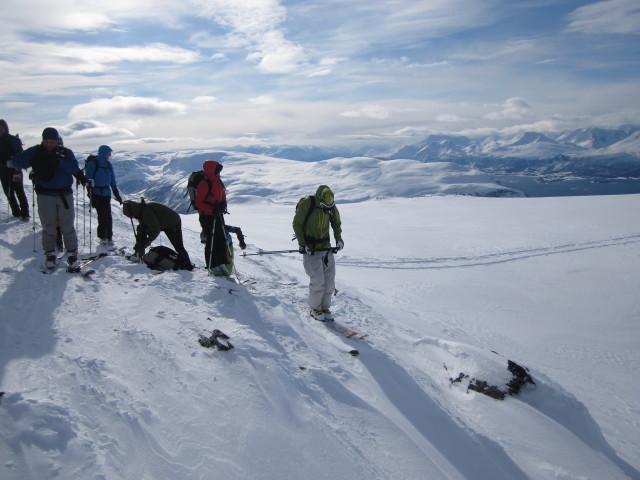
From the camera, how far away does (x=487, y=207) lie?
3716 centimetres

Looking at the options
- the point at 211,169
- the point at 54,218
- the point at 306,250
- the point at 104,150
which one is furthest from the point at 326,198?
the point at 104,150

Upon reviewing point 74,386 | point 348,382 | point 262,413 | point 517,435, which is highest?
point 74,386

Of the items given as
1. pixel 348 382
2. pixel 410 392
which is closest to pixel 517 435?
pixel 410 392

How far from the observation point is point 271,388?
13.2ft

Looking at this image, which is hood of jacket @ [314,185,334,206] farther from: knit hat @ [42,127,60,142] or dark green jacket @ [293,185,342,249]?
knit hat @ [42,127,60,142]

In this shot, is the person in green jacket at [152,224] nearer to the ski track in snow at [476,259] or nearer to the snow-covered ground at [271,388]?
the snow-covered ground at [271,388]

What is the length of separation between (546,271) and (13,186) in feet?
62.7

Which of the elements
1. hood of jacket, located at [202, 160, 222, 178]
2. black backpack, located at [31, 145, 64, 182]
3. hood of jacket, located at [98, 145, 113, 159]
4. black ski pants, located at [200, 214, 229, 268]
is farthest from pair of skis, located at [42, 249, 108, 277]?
hood of jacket, located at [202, 160, 222, 178]

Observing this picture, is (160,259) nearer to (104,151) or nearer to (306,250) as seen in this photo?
(104,151)

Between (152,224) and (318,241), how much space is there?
356cm

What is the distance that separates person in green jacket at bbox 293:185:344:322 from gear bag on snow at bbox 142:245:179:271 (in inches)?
111

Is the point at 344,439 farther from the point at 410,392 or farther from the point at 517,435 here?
the point at 517,435

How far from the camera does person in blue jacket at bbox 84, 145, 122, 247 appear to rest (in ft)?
27.1

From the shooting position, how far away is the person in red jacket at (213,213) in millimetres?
7171
